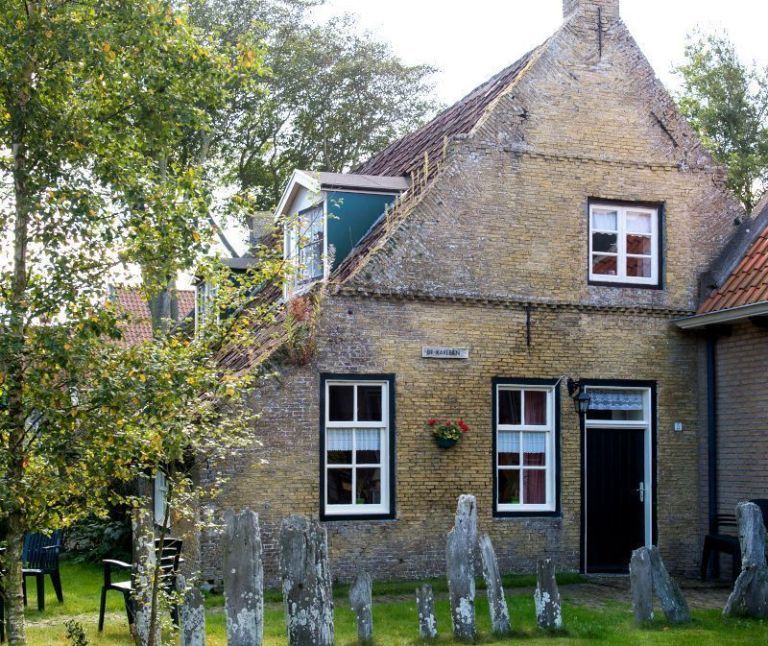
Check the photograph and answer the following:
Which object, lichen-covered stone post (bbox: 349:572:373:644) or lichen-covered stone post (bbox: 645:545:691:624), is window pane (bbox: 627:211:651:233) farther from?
lichen-covered stone post (bbox: 349:572:373:644)

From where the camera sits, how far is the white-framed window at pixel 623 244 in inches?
683

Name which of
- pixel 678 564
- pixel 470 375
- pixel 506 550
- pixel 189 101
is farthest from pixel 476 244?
pixel 189 101

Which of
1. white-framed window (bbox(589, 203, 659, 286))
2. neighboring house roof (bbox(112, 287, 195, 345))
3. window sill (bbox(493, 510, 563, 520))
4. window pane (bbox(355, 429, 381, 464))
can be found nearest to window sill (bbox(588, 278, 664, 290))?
white-framed window (bbox(589, 203, 659, 286))

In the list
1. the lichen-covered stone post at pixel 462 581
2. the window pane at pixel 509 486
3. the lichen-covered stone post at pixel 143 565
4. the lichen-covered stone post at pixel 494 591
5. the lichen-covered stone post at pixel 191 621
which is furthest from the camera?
the window pane at pixel 509 486

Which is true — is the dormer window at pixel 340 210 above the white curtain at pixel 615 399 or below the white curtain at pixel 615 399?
above

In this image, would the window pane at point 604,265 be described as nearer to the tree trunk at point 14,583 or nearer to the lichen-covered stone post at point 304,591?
the lichen-covered stone post at point 304,591

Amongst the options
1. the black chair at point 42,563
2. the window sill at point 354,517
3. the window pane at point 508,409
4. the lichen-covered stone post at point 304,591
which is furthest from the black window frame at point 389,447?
the lichen-covered stone post at point 304,591

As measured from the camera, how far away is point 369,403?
15977mm

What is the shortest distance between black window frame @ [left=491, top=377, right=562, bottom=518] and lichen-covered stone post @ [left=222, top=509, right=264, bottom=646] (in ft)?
26.4

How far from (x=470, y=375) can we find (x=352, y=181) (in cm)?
361

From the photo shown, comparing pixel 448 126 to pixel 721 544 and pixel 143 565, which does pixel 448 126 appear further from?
pixel 143 565

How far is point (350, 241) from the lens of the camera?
56.1 ft

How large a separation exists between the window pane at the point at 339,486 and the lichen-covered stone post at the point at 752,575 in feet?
19.5

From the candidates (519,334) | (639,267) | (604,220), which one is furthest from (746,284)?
(519,334)
